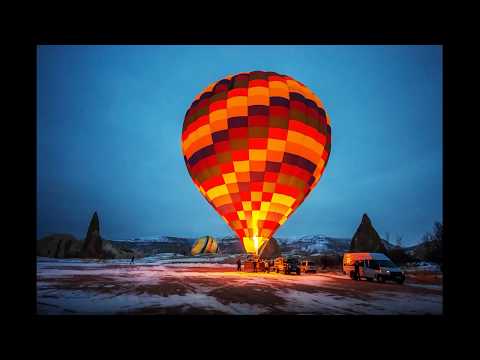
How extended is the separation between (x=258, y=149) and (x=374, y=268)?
961cm

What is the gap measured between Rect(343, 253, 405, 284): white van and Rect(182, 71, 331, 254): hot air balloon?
5.10 metres

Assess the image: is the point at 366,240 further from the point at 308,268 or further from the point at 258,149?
the point at 258,149

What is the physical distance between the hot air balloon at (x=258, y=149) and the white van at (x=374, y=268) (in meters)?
5.10

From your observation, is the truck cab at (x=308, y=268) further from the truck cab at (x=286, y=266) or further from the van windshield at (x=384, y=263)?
the van windshield at (x=384, y=263)

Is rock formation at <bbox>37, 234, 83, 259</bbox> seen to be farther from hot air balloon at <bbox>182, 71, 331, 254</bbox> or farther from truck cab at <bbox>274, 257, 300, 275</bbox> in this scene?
hot air balloon at <bbox>182, 71, 331, 254</bbox>

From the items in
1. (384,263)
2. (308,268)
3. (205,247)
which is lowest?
(205,247)

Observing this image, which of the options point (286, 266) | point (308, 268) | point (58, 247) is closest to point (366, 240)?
point (308, 268)

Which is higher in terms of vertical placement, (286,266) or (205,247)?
(286,266)

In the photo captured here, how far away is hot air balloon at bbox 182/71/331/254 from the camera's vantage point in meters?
21.6

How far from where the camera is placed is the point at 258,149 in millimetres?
21547

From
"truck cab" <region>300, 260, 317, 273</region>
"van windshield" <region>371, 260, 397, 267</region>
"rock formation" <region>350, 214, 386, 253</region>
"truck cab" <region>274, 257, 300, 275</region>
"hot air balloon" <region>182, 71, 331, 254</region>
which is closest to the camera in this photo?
"van windshield" <region>371, 260, 397, 267</region>

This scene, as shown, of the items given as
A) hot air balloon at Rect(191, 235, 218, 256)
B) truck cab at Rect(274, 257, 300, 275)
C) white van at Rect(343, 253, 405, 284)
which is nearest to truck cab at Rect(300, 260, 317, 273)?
truck cab at Rect(274, 257, 300, 275)
